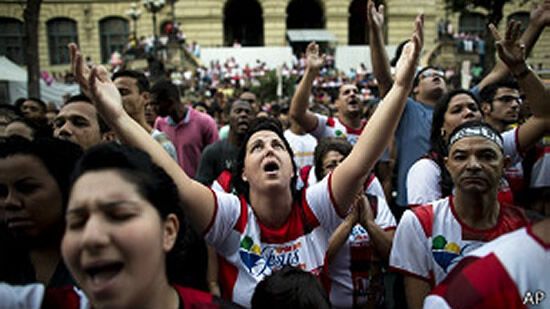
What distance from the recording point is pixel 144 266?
4.94ft

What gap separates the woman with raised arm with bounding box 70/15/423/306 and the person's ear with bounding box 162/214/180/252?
0.45 meters

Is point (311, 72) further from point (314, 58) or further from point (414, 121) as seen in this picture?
point (414, 121)

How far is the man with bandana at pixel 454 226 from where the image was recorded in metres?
2.34

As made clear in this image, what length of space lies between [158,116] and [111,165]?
160 inches

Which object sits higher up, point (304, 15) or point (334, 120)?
point (304, 15)

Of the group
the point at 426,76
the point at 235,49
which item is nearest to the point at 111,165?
the point at 426,76

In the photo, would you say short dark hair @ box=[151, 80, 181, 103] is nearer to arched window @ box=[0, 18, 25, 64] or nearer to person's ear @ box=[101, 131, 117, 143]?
person's ear @ box=[101, 131, 117, 143]

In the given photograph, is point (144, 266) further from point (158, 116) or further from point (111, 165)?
point (158, 116)

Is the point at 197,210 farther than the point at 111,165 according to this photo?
Yes

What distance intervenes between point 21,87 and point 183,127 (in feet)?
43.2

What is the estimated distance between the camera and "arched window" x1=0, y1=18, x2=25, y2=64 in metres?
30.1

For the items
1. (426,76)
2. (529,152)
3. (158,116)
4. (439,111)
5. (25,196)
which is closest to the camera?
(25,196)

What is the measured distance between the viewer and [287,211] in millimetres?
2502

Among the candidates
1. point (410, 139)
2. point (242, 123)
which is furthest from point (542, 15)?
point (242, 123)
